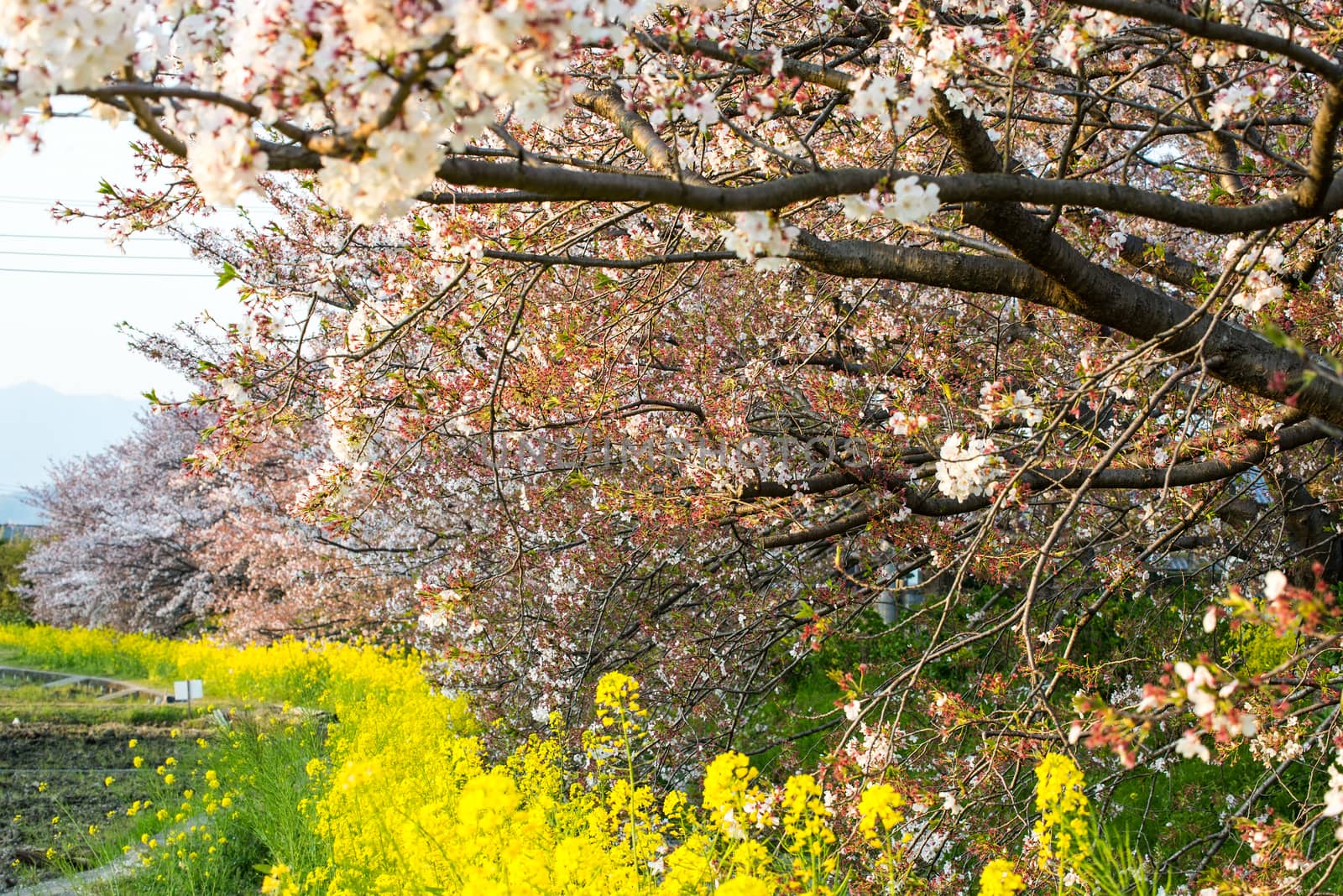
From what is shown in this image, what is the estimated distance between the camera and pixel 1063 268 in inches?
102

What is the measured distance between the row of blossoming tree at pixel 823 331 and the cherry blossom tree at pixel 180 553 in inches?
251

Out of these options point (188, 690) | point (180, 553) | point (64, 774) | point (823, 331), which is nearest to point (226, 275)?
point (823, 331)

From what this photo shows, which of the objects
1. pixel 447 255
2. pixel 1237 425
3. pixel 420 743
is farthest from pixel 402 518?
pixel 1237 425

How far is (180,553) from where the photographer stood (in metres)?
18.5

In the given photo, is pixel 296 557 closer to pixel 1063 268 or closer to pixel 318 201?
pixel 318 201

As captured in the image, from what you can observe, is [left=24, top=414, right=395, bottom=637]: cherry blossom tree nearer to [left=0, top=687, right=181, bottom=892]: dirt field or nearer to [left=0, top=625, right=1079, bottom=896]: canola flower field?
[left=0, top=687, right=181, bottom=892]: dirt field

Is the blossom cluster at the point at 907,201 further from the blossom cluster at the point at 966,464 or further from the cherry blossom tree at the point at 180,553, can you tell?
the cherry blossom tree at the point at 180,553

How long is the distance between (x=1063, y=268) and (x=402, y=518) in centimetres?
782

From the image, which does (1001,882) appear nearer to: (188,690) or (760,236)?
(760,236)

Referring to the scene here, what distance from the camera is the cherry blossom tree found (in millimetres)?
12461

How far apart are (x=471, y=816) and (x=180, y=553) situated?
1821 cm

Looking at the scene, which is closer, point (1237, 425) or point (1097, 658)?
point (1237, 425)

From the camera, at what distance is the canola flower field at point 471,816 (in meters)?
2.60

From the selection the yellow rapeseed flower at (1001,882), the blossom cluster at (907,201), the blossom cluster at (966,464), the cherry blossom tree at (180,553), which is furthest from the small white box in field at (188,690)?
the blossom cluster at (907,201)
